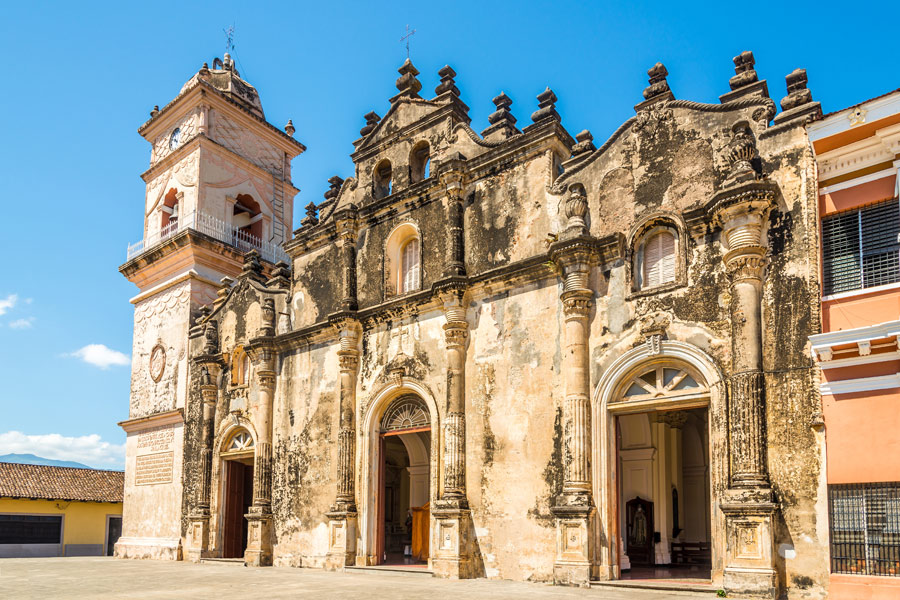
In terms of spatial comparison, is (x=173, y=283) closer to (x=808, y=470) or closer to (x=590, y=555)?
(x=590, y=555)

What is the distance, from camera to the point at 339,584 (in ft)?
43.3

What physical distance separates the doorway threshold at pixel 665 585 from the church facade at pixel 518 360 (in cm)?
24

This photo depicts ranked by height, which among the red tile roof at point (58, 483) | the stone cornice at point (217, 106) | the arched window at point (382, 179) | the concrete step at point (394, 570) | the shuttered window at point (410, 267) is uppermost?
the stone cornice at point (217, 106)

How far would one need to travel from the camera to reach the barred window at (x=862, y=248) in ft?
33.2

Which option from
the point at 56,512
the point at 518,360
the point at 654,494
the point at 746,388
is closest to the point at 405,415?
the point at 518,360

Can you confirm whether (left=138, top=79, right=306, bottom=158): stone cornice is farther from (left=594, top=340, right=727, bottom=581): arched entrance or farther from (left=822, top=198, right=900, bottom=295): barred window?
(left=822, top=198, right=900, bottom=295): barred window

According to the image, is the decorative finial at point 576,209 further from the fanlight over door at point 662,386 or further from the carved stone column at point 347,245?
the carved stone column at point 347,245

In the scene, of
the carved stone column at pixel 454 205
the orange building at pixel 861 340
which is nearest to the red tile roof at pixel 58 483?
the carved stone column at pixel 454 205

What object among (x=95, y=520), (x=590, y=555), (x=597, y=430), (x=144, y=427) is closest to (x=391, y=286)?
(x=597, y=430)

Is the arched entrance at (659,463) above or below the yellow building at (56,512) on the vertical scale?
above

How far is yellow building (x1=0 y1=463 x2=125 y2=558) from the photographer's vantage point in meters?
28.7

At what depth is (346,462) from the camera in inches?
652

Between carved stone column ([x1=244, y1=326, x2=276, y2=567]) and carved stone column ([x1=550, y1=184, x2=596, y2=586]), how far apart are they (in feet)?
27.7

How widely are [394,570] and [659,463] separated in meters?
6.13
